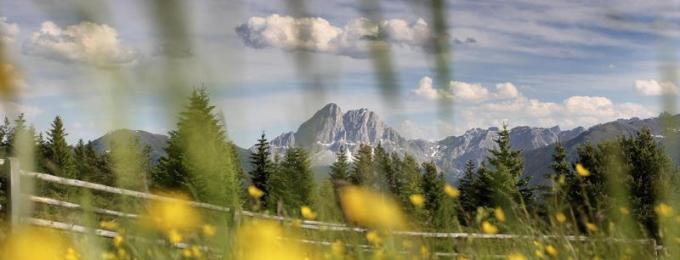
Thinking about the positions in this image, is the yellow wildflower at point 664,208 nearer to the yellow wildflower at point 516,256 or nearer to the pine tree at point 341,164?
the yellow wildflower at point 516,256

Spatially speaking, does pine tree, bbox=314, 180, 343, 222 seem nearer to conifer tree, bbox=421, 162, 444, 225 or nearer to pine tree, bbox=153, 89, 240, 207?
conifer tree, bbox=421, 162, 444, 225

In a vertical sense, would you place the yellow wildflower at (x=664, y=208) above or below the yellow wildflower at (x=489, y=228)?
above

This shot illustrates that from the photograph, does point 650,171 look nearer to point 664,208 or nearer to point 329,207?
point 664,208

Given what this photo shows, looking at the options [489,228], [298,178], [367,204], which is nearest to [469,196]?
[489,228]

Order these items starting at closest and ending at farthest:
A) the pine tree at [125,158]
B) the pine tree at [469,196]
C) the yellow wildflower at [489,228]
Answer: the pine tree at [125,158], the pine tree at [469,196], the yellow wildflower at [489,228]

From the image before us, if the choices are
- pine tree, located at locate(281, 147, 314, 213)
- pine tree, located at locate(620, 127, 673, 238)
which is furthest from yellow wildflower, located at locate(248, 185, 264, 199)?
pine tree, located at locate(620, 127, 673, 238)

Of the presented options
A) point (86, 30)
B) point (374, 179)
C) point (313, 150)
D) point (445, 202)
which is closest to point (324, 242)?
point (445, 202)

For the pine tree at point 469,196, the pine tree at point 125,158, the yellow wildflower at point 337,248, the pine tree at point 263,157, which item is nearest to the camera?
the pine tree at point 125,158

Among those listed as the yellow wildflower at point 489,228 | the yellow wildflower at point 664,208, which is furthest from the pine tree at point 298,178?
the yellow wildflower at point 489,228

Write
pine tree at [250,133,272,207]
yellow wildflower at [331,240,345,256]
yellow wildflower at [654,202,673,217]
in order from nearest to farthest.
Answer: pine tree at [250,133,272,207] → yellow wildflower at [331,240,345,256] → yellow wildflower at [654,202,673,217]

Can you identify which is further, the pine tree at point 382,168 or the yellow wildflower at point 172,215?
the yellow wildflower at point 172,215

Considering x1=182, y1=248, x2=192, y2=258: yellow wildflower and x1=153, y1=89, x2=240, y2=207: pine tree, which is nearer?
x1=153, y1=89, x2=240, y2=207: pine tree

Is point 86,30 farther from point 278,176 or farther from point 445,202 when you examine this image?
point 445,202

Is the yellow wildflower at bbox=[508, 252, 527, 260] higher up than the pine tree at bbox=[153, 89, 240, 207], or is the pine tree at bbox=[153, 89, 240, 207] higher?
the pine tree at bbox=[153, 89, 240, 207]
